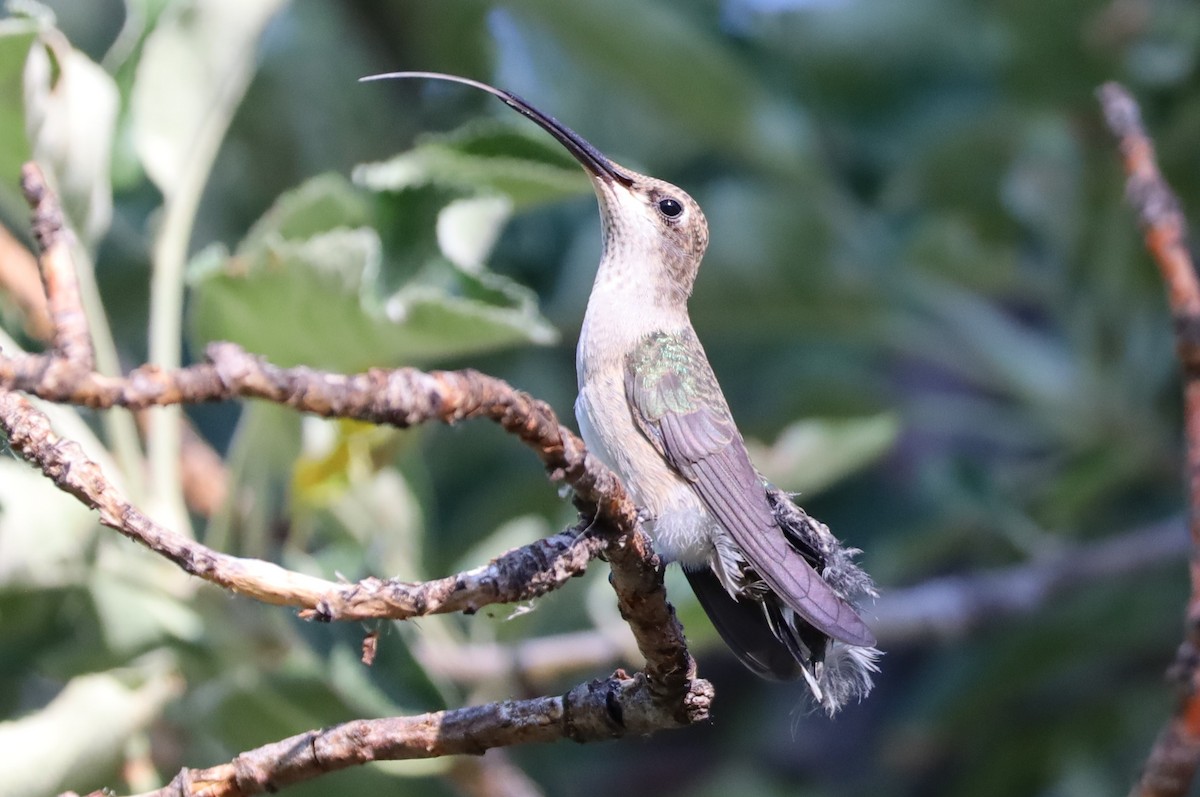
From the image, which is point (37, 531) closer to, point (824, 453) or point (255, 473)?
point (255, 473)

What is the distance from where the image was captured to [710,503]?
190cm

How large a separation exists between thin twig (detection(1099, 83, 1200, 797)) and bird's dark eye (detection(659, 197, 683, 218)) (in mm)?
791

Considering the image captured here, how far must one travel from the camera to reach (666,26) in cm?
349

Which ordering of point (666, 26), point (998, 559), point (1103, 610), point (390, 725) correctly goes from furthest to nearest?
1. point (998, 559)
2. point (1103, 610)
3. point (666, 26)
4. point (390, 725)

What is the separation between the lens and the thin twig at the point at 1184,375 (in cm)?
145

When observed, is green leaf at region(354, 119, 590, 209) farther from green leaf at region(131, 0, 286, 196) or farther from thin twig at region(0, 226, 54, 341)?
thin twig at region(0, 226, 54, 341)

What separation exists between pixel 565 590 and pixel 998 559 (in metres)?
1.83

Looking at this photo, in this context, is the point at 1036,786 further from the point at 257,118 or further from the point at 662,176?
the point at 257,118

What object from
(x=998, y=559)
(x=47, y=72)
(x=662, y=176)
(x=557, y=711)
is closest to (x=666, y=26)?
(x=662, y=176)

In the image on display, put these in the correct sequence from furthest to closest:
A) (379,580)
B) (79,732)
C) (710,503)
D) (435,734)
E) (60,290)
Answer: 1. (79,732)
2. (710,503)
3. (435,734)
4. (379,580)
5. (60,290)

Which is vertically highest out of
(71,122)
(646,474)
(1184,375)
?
(1184,375)

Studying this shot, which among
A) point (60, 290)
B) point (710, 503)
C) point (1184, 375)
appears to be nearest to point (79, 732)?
point (710, 503)

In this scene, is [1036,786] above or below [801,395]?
below

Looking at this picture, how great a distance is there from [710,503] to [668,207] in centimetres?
93
